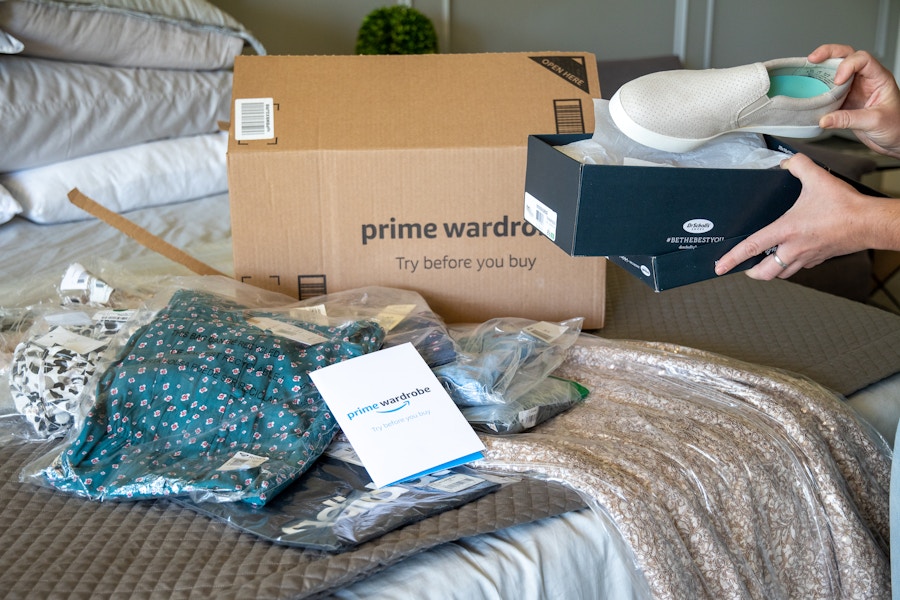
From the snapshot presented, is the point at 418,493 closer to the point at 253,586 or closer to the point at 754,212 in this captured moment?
the point at 253,586

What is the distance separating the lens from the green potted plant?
7.46 feet

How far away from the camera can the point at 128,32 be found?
1.72m

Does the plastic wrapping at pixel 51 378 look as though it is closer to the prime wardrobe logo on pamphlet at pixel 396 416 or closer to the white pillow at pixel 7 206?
the prime wardrobe logo on pamphlet at pixel 396 416

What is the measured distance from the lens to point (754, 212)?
896 mm

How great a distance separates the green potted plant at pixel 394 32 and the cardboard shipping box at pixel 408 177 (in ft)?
3.64

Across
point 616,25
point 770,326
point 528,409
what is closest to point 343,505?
point 528,409

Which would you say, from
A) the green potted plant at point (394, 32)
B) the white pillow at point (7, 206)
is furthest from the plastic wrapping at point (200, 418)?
the green potted plant at point (394, 32)

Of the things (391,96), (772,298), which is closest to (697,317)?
(772,298)

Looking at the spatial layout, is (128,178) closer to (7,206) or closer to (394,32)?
(7,206)

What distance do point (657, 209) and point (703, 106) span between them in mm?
114

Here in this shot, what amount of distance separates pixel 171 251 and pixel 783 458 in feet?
2.93

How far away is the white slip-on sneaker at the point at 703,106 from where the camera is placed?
2.82 feet

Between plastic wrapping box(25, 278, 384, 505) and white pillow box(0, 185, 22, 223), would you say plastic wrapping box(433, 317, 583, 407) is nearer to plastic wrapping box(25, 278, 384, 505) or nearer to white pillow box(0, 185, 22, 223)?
plastic wrapping box(25, 278, 384, 505)

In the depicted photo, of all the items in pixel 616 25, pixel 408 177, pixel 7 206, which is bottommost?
pixel 7 206
